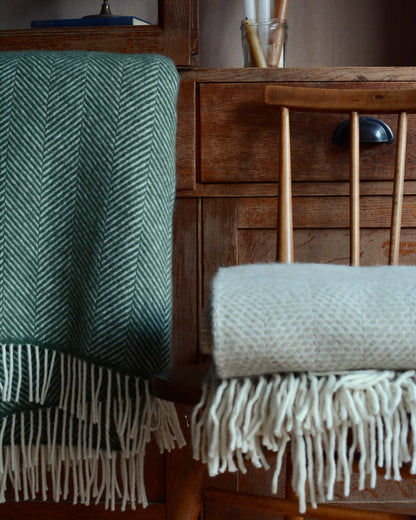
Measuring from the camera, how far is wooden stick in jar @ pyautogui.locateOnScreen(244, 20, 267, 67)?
2.92ft

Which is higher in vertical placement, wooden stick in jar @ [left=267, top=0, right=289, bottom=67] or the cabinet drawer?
wooden stick in jar @ [left=267, top=0, right=289, bottom=67]

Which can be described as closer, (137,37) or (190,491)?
(190,491)

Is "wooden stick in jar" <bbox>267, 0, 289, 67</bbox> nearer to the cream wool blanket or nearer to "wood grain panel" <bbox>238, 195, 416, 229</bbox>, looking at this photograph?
"wood grain panel" <bbox>238, 195, 416, 229</bbox>

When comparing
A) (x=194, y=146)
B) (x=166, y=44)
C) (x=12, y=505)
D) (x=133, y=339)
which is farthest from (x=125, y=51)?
(x=12, y=505)

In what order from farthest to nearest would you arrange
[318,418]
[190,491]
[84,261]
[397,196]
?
[397,196]
[84,261]
[190,491]
[318,418]

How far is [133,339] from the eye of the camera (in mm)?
633

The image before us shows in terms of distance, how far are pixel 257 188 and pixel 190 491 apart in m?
0.45

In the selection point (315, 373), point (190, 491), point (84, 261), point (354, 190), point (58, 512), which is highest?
point (354, 190)

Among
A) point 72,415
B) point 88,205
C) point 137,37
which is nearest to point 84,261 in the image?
point 88,205

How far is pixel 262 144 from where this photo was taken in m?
0.83

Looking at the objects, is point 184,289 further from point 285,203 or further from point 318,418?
point 318,418

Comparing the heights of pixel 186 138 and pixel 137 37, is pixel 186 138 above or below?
below

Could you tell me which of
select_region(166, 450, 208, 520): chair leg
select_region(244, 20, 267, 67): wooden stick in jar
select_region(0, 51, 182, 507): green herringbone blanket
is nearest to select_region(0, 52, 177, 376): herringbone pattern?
select_region(0, 51, 182, 507): green herringbone blanket

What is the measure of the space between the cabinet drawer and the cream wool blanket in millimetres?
400
